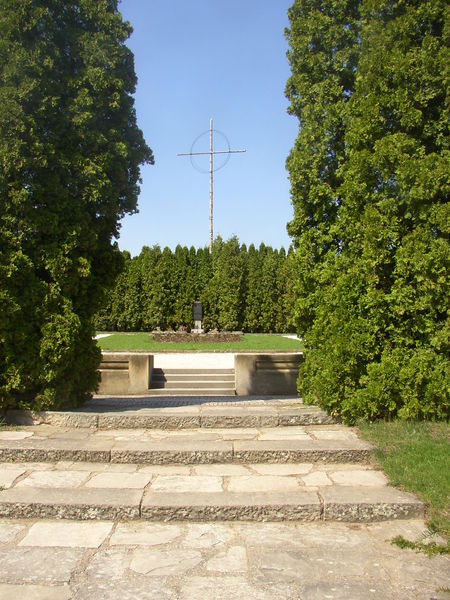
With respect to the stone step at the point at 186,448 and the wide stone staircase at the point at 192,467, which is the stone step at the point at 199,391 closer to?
the wide stone staircase at the point at 192,467

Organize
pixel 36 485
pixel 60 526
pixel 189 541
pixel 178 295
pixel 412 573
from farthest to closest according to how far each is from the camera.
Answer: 1. pixel 178 295
2. pixel 36 485
3. pixel 60 526
4. pixel 189 541
5. pixel 412 573

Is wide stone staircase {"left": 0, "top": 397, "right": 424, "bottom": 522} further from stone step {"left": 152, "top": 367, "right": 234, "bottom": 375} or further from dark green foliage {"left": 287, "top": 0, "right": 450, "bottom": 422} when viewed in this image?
stone step {"left": 152, "top": 367, "right": 234, "bottom": 375}

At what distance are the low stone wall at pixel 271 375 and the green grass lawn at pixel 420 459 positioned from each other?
17.5ft

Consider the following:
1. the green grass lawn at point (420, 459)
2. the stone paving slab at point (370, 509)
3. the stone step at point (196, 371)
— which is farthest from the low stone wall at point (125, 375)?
the stone paving slab at point (370, 509)

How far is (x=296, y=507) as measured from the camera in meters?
3.62

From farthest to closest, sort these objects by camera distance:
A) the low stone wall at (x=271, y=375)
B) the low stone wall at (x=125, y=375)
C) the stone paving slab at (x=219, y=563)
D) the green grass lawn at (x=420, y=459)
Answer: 1. the low stone wall at (x=125, y=375)
2. the low stone wall at (x=271, y=375)
3. the green grass lawn at (x=420, y=459)
4. the stone paving slab at (x=219, y=563)

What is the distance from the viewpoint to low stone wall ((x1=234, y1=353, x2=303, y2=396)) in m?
10.7

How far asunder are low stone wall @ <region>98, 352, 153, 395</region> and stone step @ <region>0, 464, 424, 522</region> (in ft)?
22.3

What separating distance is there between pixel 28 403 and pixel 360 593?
4.34 metres

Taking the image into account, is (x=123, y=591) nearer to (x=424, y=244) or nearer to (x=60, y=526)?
(x=60, y=526)

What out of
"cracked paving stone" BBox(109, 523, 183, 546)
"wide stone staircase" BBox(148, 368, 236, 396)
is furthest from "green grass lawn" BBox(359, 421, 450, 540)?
"wide stone staircase" BBox(148, 368, 236, 396)

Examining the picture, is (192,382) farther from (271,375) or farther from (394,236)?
(394,236)

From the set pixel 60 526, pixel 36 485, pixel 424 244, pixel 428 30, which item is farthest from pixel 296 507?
pixel 428 30

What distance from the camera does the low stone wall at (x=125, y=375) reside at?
11.0 metres
